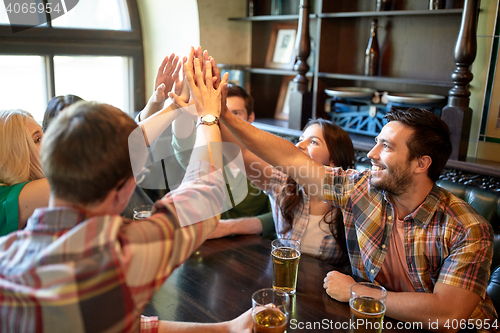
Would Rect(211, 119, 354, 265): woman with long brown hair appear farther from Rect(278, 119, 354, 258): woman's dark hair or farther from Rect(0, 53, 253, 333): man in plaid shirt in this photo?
Rect(0, 53, 253, 333): man in plaid shirt

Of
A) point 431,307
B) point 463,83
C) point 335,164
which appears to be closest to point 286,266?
point 431,307

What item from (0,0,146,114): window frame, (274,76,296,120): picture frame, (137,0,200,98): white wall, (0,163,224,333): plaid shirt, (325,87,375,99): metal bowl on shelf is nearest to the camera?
(0,163,224,333): plaid shirt

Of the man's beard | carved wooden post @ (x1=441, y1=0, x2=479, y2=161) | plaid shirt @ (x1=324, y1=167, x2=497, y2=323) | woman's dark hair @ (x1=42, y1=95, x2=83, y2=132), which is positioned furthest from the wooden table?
carved wooden post @ (x1=441, y1=0, x2=479, y2=161)

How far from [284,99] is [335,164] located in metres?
1.85

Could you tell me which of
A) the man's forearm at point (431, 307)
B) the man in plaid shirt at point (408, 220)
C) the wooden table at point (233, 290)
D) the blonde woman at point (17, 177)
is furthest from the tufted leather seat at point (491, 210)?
the blonde woman at point (17, 177)

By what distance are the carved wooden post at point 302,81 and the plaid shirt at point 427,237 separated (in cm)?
154

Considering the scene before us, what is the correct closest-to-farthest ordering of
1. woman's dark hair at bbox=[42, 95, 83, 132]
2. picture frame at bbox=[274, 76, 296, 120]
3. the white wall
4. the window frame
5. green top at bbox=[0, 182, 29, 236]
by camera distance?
green top at bbox=[0, 182, 29, 236], woman's dark hair at bbox=[42, 95, 83, 132], the window frame, the white wall, picture frame at bbox=[274, 76, 296, 120]

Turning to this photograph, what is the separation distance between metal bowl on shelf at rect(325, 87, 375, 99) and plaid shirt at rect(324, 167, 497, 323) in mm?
1389

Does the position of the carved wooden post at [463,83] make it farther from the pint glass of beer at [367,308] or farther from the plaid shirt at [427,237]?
the pint glass of beer at [367,308]

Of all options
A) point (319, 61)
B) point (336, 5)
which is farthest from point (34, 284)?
point (336, 5)

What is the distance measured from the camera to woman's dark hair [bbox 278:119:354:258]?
1.74m

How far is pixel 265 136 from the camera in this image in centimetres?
156

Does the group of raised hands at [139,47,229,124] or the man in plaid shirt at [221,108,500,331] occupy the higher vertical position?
the group of raised hands at [139,47,229,124]

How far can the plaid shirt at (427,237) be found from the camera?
4.14 feet
